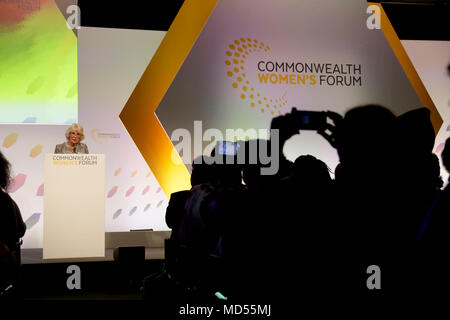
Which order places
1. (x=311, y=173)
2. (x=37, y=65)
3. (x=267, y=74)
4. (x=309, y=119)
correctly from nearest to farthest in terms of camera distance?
1. (x=311, y=173)
2. (x=309, y=119)
3. (x=37, y=65)
4. (x=267, y=74)

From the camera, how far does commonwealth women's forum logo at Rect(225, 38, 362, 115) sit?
18.8ft

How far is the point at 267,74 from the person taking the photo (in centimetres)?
578

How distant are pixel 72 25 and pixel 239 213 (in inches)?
182

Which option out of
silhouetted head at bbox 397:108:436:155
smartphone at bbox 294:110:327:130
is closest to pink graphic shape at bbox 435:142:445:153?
smartphone at bbox 294:110:327:130

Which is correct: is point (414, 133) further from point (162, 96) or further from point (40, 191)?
point (40, 191)

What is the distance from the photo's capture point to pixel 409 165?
4.64ft

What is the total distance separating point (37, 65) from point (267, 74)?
8.90ft

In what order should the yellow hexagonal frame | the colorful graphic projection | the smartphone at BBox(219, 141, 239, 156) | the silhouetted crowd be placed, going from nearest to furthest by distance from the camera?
the silhouetted crowd → the smartphone at BBox(219, 141, 239, 156) → the colorful graphic projection → the yellow hexagonal frame

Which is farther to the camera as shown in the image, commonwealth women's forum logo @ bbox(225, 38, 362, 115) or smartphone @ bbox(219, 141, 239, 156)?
commonwealth women's forum logo @ bbox(225, 38, 362, 115)

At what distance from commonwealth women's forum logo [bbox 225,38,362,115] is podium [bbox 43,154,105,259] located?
7.63ft

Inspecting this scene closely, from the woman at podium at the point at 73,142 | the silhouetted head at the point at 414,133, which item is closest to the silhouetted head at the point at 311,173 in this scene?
the silhouetted head at the point at 414,133

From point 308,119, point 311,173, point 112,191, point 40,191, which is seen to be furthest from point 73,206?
point 311,173

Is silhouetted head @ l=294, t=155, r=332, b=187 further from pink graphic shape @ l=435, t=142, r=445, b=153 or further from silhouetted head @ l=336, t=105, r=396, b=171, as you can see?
pink graphic shape @ l=435, t=142, r=445, b=153
